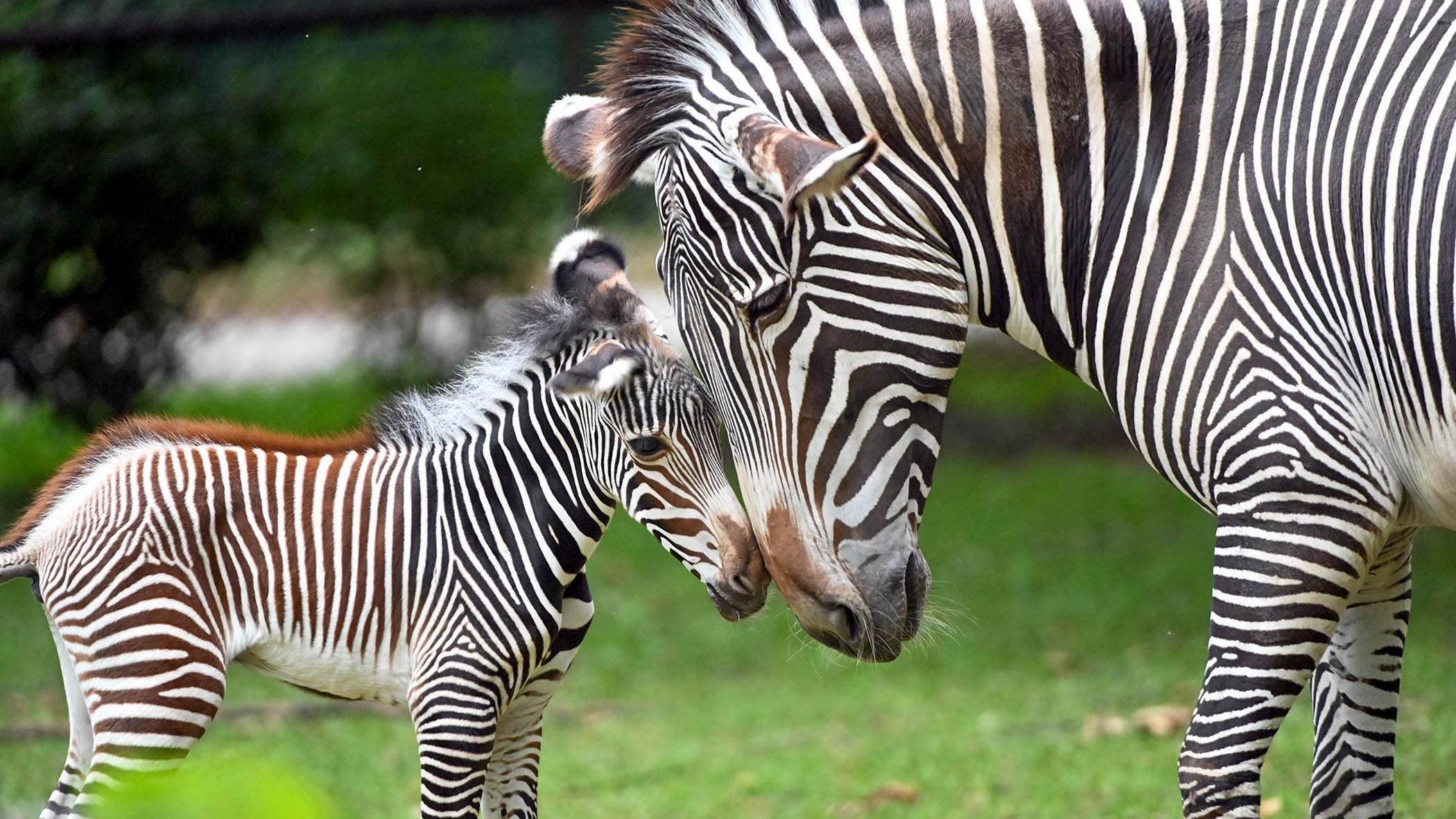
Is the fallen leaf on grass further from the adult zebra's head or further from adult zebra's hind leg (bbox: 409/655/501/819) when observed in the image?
the adult zebra's head

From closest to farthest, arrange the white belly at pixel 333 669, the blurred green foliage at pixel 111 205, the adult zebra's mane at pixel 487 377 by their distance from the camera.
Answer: the white belly at pixel 333 669 → the adult zebra's mane at pixel 487 377 → the blurred green foliage at pixel 111 205

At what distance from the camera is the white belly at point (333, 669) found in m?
3.35

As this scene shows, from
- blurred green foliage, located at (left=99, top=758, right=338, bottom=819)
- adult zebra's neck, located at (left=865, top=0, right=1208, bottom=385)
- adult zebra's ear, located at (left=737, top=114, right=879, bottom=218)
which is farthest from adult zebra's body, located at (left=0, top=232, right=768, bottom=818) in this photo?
blurred green foliage, located at (left=99, top=758, right=338, bottom=819)

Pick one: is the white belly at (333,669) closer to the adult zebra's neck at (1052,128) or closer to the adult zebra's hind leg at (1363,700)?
the adult zebra's neck at (1052,128)

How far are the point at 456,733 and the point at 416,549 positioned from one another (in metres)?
0.50

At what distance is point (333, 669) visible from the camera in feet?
11.0

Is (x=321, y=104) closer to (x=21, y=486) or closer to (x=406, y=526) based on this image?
(x=21, y=486)

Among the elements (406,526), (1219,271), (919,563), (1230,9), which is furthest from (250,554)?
(1230,9)

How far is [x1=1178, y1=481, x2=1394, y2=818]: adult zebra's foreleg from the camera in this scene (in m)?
2.50

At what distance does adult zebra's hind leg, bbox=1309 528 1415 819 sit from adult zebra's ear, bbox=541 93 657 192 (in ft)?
5.99

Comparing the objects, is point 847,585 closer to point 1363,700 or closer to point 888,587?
point 888,587

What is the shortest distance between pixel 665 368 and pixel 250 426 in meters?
1.24

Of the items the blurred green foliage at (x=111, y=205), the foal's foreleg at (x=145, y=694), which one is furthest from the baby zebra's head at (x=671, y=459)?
the blurred green foliage at (x=111, y=205)

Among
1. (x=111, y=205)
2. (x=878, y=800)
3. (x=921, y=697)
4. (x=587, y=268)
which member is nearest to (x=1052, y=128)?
(x=587, y=268)
